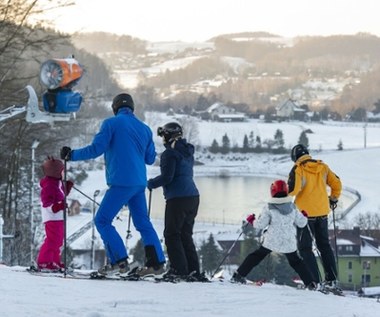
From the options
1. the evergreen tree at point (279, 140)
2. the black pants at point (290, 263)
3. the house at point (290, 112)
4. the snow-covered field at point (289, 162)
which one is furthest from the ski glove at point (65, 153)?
the house at point (290, 112)

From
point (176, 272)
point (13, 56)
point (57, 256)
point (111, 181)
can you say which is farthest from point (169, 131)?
point (13, 56)

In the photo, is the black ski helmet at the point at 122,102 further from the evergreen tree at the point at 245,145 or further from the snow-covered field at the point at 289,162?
the evergreen tree at the point at 245,145

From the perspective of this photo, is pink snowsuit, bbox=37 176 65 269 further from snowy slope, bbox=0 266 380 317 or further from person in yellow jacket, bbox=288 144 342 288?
person in yellow jacket, bbox=288 144 342 288

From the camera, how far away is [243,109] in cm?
13425

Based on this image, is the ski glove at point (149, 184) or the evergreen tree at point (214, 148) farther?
the evergreen tree at point (214, 148)

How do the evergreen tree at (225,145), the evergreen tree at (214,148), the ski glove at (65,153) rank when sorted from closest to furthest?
the ski glove at (65,153) → the evergreen tree at (214,148) → the evergreen tree at (225,145)

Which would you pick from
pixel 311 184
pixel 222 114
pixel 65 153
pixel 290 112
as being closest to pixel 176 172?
pixel 65 153

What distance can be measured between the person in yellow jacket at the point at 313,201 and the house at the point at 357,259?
2406 cm

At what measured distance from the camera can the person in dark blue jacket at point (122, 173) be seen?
5457 millimetres

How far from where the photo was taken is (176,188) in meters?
5.76

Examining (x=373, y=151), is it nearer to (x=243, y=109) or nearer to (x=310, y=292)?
(x=243, y=109)

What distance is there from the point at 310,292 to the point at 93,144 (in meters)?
2.01

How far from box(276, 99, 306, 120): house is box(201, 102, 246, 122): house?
7062mm

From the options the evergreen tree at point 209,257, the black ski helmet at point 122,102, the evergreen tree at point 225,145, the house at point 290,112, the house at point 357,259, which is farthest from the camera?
the house at point 290,112
